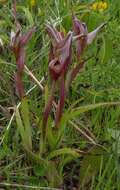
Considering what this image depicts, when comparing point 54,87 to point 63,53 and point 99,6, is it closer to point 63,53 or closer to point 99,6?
point 63,53

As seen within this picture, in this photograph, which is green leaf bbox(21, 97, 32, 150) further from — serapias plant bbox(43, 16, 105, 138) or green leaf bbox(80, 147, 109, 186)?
green leaf bbox(80, 147, 109, 186)

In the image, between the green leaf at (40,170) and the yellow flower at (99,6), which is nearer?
the green leaf at (40,170)

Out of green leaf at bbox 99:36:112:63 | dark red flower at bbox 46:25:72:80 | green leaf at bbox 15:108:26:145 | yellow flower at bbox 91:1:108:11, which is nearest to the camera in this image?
dark red flower at bbox 46:25:72:80

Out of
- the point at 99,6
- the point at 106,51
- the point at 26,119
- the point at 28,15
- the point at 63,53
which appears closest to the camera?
the point at 63,53

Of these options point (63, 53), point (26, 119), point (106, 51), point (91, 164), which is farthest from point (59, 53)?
point (106, 51)

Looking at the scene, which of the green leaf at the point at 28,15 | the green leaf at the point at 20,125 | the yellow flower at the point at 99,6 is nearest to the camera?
the green leaf at the point at 20,125

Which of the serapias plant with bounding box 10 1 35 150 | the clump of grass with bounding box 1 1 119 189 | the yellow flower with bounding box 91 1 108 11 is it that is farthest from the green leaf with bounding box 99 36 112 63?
the serapias plant with bounding box 10 1 35 150

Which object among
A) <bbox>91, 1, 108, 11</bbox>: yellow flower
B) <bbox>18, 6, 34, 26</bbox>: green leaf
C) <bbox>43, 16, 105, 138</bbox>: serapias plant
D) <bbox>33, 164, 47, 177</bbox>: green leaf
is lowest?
<bbox>33, 164, 47, 177</bbox>: green leaf

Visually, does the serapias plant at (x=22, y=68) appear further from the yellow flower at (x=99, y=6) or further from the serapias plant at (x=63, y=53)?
the yellow flower at (x=99, y=6)

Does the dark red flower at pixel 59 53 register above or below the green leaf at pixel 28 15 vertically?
below

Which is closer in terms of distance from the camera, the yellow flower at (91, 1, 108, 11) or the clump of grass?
the clump of grass

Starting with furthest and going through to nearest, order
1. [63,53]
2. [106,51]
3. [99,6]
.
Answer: [99,6] → [106,51] → [63,53]

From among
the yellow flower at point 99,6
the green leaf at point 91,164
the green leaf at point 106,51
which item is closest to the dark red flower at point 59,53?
the green leaf at point 91,164
